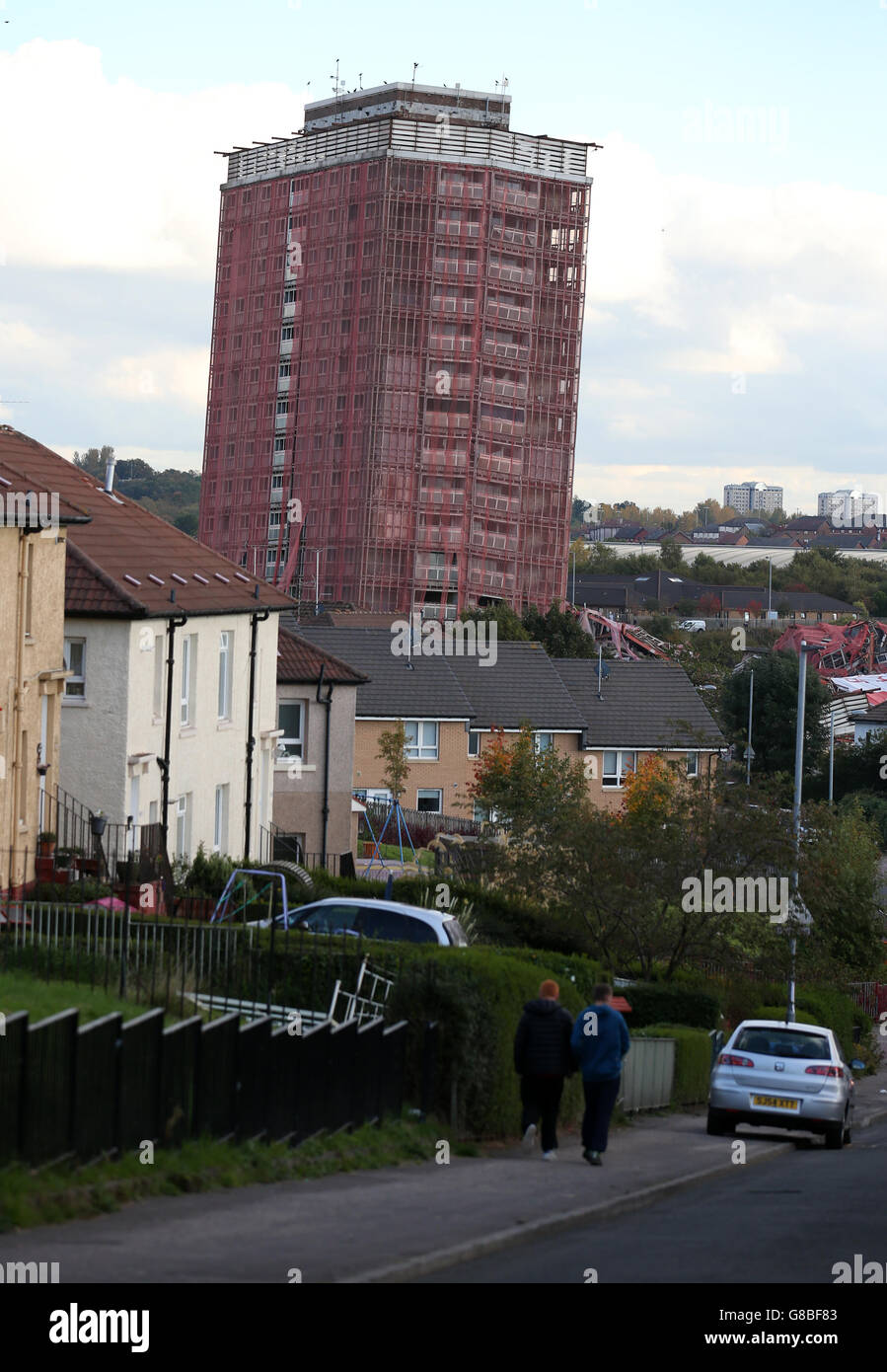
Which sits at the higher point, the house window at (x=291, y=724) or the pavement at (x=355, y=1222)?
the house window at (x=291, y=724)

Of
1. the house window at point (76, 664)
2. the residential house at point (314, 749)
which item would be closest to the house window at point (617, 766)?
the residential house at point (314, 749)

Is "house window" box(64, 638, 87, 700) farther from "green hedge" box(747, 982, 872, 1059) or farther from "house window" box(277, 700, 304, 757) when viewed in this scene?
"green hedge" box(747, 982, 872, 1059)

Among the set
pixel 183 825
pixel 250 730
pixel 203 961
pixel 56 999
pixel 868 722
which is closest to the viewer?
pixel 56 999

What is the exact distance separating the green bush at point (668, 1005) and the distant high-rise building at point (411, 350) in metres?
100

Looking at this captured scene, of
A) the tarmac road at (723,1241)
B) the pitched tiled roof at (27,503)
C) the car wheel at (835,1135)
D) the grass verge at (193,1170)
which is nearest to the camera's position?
the grass verge at (193,1170)

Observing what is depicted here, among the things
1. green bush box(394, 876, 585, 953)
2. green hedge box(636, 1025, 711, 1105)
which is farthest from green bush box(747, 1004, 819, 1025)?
green hedge box(636, 1025, 711, 1105)

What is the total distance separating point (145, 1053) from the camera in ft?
40.3

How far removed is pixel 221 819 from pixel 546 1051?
864 inches

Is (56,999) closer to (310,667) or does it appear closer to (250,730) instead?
(250,730)

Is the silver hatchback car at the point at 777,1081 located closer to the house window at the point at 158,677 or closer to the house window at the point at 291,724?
the house window at the point at 158,677

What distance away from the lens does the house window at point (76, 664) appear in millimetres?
30859

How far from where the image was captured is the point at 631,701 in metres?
76.2

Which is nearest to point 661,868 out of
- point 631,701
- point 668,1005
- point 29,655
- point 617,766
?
point 668,1005

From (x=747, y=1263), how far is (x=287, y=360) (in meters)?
128
